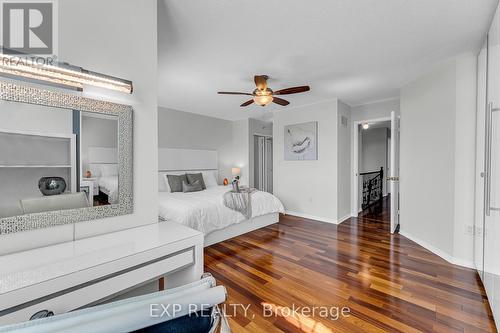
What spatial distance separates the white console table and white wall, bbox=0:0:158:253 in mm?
85

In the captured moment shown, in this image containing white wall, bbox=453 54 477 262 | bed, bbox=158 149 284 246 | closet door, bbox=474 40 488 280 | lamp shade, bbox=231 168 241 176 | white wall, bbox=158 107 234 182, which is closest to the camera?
closet door, bbox=474 40 488 280

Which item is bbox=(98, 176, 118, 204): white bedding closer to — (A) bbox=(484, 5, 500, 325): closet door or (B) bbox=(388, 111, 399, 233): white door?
(A) bbox=(484, 5, 500, 325): closet door

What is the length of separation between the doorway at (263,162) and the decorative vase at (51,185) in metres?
5.47

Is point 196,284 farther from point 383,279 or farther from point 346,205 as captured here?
point 346,205

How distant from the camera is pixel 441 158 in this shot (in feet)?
9.51

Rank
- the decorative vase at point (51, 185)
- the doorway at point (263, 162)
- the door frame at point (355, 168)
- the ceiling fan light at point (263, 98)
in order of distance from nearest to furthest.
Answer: the decorative vase at point (51, 185)
the ceiling fan light at point (263, 98)
the door frame at point (355, 168)
the doorway at point (263, 162)

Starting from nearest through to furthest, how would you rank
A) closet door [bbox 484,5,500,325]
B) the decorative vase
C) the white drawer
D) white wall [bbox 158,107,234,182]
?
the white drawer, the decorative vase, closet door [bbox 484,5,500,325], white wall [bbox 158,107,234,182]

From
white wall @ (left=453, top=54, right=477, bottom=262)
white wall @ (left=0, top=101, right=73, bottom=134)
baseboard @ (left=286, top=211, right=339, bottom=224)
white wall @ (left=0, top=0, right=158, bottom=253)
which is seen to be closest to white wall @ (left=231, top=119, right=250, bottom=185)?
baseboard @ (left=286, top=211, right=339, bottom=224)

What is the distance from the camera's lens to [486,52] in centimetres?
222

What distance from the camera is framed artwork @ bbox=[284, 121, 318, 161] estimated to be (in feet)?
15.4

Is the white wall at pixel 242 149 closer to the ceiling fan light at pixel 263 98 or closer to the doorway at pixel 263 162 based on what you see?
the doorway at pixel 263 162

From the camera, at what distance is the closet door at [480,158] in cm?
235

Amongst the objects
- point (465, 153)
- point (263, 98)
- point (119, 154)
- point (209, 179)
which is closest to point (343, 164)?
point (465, 153)

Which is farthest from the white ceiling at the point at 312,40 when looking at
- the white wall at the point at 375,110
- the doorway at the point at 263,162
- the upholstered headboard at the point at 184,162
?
the doorway at the point at 263,162
